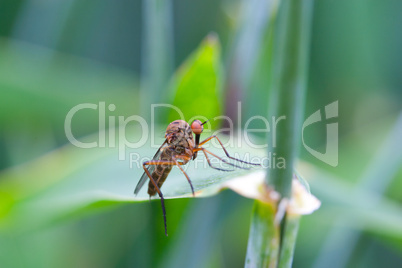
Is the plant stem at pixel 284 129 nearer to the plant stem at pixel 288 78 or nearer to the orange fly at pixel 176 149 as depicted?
the plant stem at pixel 288 78

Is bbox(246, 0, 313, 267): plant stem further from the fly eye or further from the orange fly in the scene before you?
the fly eye

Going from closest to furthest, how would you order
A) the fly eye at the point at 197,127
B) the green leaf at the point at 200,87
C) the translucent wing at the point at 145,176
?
the translucent wing at the point at 145,176
the green leaf at the point at 200,87
the fly eye at the point at 197,127

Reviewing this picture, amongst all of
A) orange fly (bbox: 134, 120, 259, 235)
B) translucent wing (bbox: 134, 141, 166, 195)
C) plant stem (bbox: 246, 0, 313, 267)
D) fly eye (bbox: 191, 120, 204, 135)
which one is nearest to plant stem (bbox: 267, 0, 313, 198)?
plant stem (bbox: 246, 0, 313, 267)

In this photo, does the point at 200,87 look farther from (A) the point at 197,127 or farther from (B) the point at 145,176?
(B) the point at 145,176

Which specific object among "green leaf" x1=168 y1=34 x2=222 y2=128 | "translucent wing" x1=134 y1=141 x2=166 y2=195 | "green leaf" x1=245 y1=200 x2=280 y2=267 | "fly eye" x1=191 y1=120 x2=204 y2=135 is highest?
"green leaf" x1=168 y1=34 x2=222 y2=128

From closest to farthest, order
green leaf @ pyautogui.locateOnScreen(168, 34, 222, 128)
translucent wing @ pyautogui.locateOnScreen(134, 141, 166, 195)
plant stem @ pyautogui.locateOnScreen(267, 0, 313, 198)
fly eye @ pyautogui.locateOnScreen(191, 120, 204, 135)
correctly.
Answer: plant stem @ pyautogui.locateOnScreen(267, 0, 313, 198), translucent wing @ pyautogui.locateOnScreen(134, 141, 166, 195), green leaf @ pyautogui.locateOnScreen(168, 34, 222, 128), fly eye @ pyautogui.locateOnScreen(191, 120, 204, 135)

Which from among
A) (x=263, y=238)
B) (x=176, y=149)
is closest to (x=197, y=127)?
(x=176, y=149)

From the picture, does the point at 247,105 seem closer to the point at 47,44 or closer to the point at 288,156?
the point at 47,44

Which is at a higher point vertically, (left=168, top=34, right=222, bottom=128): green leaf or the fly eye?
(left=168, top=34, right=222, bottom=128): green leaf

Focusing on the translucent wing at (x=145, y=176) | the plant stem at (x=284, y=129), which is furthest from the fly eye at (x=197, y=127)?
the plant stem at (x=284, y=129)

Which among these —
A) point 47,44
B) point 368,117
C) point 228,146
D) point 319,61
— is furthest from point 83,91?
point 368,117
